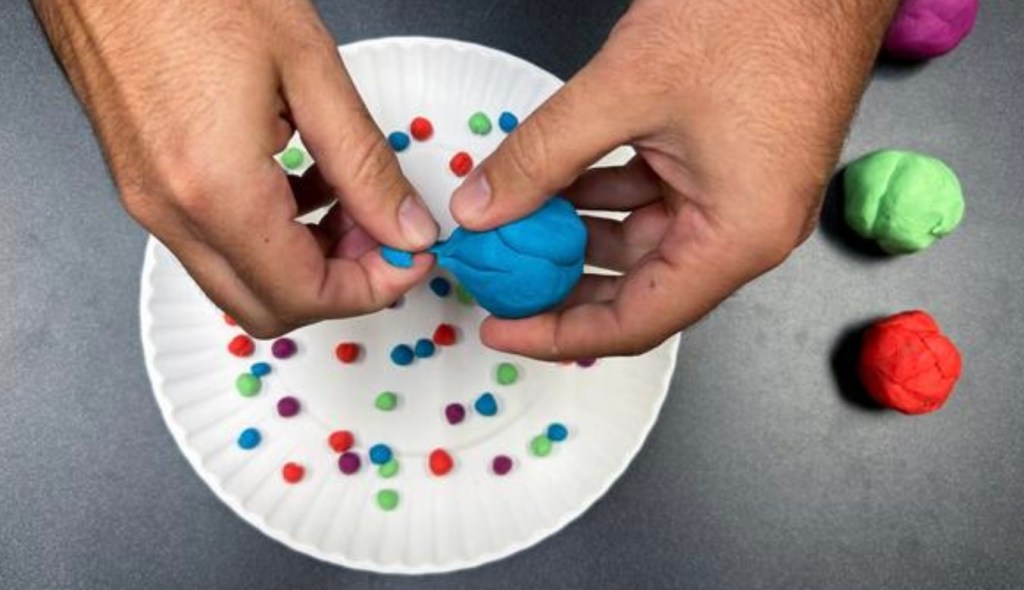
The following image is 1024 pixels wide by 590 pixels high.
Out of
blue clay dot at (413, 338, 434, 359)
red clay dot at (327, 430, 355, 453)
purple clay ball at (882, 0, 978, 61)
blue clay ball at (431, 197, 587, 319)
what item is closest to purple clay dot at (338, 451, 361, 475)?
red clay dot at (327, 430, 355, 453)

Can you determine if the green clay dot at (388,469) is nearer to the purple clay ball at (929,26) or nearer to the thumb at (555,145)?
the thumb at (555,145)

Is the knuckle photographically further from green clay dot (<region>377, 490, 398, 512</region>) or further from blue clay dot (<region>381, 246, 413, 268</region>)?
green clay dot (<region>377, 490, 398, 512</region>)

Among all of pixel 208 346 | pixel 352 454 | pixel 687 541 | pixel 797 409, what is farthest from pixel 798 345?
pixel 208 346

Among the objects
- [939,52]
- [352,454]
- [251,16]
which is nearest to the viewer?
[251,16]

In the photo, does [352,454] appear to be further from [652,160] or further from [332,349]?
[652,160]

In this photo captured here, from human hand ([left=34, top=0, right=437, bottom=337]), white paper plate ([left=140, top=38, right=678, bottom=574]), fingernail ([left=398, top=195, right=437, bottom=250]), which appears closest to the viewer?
human hand ([left=34, top=0, right=437, bottom=337])

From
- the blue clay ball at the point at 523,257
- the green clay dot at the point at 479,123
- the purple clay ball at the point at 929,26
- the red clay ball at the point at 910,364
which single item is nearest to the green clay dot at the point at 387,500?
the blue clay ball at the point at 523,257
